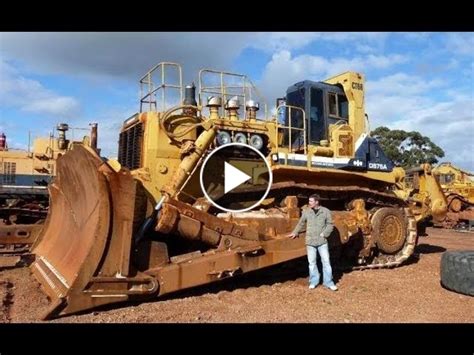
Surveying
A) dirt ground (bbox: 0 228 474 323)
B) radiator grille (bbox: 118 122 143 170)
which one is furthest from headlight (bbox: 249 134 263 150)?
dirt ground (bbox: 0 228 474 323)

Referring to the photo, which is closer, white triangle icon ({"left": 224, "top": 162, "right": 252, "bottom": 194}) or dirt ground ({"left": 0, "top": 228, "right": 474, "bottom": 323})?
dirt ground ({"left": 0, "top": 228, "right": 474, "bottom": 323})

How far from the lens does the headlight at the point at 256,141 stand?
9367 mm

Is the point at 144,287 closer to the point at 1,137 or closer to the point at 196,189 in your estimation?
the point at 196,189

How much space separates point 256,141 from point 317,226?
215 cm

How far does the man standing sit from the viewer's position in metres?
8.30

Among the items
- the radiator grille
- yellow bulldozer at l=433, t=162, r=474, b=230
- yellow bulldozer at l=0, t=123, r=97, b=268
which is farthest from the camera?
yellow bulldozer at l=433, t=162, r=474, b=230

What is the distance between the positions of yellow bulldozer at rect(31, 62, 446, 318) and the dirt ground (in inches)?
11.7

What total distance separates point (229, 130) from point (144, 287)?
3633 millimetres

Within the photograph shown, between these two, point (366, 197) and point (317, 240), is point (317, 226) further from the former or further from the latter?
point (366, 197)

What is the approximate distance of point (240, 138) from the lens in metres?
9.22

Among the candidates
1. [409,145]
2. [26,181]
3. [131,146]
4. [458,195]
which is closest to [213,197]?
[131,146]

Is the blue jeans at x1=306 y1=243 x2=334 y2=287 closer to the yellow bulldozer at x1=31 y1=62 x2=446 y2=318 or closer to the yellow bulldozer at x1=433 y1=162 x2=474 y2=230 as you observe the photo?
the yellow bulldozer at x1=31 y1=62 x2=446 y2=318

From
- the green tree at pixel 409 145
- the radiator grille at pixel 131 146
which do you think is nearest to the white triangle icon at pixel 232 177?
the radiator grille at pixel 131 146
